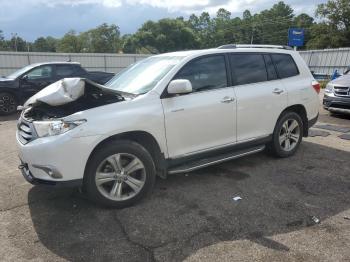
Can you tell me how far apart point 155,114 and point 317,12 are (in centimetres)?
5506

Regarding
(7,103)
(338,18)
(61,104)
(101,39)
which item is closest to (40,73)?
(7,103)

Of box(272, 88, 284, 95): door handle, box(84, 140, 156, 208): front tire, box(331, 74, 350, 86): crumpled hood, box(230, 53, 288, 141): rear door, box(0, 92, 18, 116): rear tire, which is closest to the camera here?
box(84, 140, 156, 208): front tire

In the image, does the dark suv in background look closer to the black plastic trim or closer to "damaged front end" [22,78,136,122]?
the black plastic trim

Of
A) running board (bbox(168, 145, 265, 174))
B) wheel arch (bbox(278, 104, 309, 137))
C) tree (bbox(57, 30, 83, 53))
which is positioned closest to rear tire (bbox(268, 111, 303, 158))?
wheel arch (bbox(278, 104, 309, 137))

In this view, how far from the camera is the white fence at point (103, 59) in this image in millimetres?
19984

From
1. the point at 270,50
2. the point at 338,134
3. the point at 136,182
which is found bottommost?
the point at 338,134

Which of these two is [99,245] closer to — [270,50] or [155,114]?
[155,114]

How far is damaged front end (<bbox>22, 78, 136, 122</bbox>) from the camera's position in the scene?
389 centimetres

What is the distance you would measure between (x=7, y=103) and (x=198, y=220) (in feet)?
30.0

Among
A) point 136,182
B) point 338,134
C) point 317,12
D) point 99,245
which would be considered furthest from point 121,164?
point 317,12

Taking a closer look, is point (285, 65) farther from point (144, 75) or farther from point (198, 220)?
point (198, 220)

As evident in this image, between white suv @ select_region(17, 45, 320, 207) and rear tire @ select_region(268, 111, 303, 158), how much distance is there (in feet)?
0.08

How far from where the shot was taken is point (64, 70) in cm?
1170

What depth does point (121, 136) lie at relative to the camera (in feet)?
13.2
